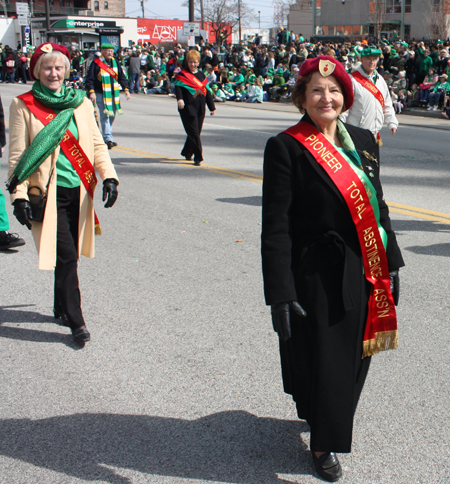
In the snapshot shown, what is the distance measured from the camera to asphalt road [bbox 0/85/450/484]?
2.91 meters

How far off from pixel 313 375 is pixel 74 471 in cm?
117

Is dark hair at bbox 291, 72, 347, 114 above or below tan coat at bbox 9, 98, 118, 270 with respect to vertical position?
above

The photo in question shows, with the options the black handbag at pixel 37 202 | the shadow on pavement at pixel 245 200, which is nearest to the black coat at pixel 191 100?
the shadow on pavement at pixel 245 200

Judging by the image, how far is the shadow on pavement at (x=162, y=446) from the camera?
2.85m

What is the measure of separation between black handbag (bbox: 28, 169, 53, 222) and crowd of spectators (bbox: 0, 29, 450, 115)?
35.6 ft

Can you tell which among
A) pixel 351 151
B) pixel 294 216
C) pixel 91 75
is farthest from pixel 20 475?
pixel 91 75

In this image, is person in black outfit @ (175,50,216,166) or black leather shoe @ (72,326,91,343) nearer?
black leather shoe @ (72,326,91,343)

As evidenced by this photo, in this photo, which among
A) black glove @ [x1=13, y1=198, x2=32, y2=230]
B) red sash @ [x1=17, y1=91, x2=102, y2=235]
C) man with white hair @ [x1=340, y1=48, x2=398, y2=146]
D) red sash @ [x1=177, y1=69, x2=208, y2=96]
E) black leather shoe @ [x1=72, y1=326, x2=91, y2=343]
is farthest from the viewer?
red sash @ [x1=177, y1=69, x2=208, y2=96]

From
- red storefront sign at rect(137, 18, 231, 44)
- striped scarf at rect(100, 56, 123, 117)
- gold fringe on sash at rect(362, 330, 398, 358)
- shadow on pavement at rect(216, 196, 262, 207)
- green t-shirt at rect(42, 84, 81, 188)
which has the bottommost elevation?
shadow on pavement at rect(216, 196, 262, 207)

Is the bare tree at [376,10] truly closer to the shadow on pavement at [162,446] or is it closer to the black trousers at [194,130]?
the black trousers at [194,130]

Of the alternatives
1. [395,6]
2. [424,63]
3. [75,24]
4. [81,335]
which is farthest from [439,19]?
[81,335]

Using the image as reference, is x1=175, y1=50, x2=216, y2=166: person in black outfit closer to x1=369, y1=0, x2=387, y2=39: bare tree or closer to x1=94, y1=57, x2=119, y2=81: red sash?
x1=94, y1=57, x2=119, y2=81: red sash

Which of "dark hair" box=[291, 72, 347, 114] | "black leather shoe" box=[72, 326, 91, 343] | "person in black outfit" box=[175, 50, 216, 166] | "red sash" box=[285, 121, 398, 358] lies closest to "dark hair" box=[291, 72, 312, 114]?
"dark hair" box=[291, 72, 347, 114]

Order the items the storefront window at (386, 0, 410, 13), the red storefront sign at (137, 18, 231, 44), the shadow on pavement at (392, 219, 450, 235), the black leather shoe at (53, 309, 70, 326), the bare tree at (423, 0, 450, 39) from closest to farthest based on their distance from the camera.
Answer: the black leather shoe at (53, 309, 70, 326)
the shadow on pavement at (392, 219, 450, 235)
the bare tree at (423, 0, 450, 39)
the storefront window at (386, 0, 410, 13)
the red storefront sign at (137, 18, 231, 44)
